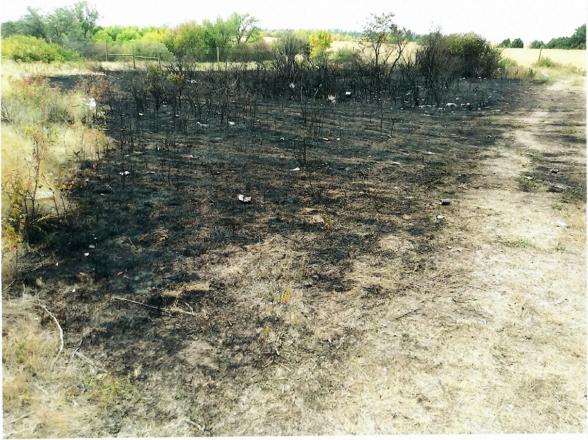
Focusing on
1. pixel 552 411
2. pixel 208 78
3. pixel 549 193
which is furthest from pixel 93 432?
pixel 208 78

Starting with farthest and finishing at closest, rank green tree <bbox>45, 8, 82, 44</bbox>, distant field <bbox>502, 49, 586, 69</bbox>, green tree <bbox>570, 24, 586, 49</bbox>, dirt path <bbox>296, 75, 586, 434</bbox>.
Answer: green tree <bbox>45, 8, 82, 44</bbox> → distant field <bbox>502, 49, 586, 69</bbox> → green tree <bbox>570, 24, 586, 49</bbox> → dirt path <bbox>296, 75, 586, 434</bbox>

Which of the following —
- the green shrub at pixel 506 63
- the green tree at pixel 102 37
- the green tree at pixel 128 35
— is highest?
the green tree at pixel 128 35

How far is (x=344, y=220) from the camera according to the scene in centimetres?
421

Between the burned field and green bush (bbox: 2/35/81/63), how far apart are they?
49.3ft

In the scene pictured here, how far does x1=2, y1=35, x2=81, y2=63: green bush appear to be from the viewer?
55.5ft

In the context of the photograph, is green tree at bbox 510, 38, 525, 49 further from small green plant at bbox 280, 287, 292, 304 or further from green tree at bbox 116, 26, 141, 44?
small green plant at bbox 280, 287, 292, 304

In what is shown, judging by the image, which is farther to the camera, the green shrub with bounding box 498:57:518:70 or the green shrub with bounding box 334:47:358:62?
the green shrub with bounding box 498:57:518:70

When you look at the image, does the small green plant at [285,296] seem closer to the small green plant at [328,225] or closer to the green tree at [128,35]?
the small green plant at [328,225]

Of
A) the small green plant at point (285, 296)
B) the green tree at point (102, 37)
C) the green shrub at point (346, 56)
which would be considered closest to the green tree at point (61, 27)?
the green tree at point (102, 37)

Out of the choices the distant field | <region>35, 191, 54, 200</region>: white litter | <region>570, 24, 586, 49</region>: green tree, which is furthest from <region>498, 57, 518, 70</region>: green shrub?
<region>35, 191, 54, 200</region>: white litter

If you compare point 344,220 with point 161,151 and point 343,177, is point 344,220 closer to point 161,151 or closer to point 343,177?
point 343,177

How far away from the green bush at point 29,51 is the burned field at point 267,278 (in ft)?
49.3

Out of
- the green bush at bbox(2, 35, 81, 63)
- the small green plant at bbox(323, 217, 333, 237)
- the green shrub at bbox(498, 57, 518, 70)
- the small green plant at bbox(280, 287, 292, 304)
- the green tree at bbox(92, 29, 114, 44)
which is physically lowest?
the small green plant at bbox(280, 287, 292, 304)

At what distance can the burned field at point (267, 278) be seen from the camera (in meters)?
2.12
